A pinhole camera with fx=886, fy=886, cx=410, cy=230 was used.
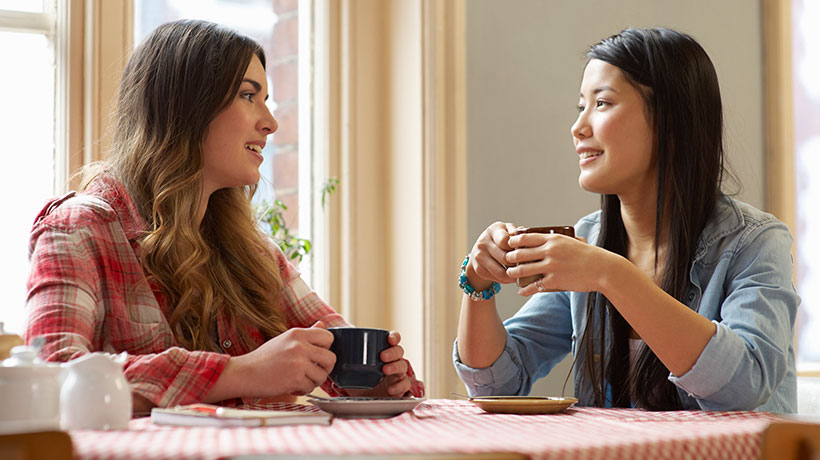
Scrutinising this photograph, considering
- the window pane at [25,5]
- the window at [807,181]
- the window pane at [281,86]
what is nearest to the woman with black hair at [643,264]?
the window pane at [281,86]

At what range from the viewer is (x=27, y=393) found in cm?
96

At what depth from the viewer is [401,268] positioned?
260cm

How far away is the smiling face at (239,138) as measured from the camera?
68.9 inches

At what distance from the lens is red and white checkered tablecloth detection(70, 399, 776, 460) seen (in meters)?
0.80

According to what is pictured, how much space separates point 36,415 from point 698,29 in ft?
9.07

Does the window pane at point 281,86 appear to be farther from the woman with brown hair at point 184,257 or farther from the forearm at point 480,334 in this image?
the forearm at point 480,334

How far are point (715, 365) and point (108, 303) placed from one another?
0.98m

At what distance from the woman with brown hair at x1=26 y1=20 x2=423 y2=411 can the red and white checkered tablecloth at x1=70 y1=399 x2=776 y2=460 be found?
225 mm

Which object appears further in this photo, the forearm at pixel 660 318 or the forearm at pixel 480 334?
the forearm at pixel 480 334

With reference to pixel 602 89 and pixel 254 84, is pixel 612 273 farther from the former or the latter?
pixel 254 84

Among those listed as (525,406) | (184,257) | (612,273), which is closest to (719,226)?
(612,273)

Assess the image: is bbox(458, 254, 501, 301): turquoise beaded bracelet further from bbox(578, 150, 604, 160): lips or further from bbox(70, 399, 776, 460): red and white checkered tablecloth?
bbox(70, 399, 776, 460): red and white checkered tablecloth

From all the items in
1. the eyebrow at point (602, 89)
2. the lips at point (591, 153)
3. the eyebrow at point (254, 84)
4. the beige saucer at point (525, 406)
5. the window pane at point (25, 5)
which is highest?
the window pane at point (25, 5)

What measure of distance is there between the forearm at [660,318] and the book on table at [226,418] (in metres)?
0.56
